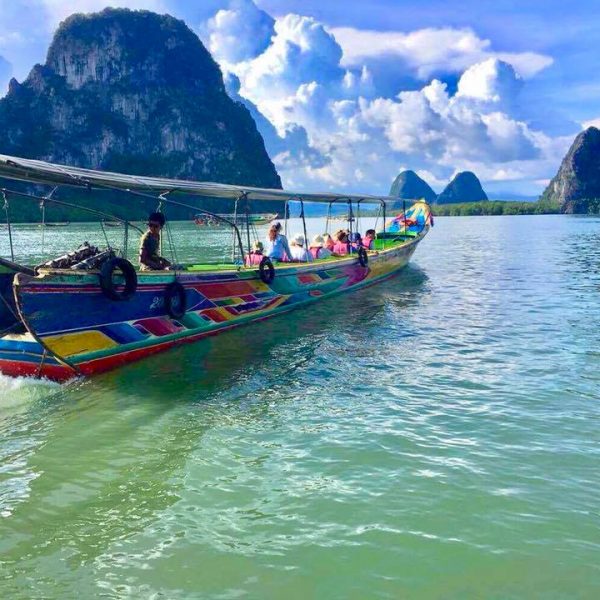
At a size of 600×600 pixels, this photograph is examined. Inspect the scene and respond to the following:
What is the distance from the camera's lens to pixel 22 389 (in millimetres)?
8344

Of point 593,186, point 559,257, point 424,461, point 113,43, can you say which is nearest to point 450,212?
point 593,186

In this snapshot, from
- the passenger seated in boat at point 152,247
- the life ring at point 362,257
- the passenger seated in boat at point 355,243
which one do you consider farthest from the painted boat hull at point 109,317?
the passenger seated in boat at point 355,243

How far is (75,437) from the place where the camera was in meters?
6.56

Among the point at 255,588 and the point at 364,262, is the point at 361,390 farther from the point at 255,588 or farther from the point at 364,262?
the point at 364,262

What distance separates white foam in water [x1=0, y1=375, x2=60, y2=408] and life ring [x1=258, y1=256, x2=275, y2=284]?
5442 millimetres

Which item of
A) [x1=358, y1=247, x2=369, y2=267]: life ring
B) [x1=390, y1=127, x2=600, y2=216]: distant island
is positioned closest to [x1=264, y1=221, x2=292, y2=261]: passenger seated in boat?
[x1=358, y1=247, x2=369, y2=267]: life ring

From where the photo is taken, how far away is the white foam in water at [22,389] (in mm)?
7980

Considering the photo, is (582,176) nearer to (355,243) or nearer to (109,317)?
(355,243)

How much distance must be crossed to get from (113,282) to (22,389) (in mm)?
2131

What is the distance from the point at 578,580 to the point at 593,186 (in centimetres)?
21445

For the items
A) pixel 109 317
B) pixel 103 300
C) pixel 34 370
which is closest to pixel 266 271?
pixel 109 317

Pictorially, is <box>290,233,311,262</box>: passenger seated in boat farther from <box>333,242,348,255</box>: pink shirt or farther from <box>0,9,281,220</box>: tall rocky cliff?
<box>0,9,281,220</box>: tall rocky cliff

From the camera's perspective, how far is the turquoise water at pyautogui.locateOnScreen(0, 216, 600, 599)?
4078mm

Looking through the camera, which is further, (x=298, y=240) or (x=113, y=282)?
(x=298, y=240)
